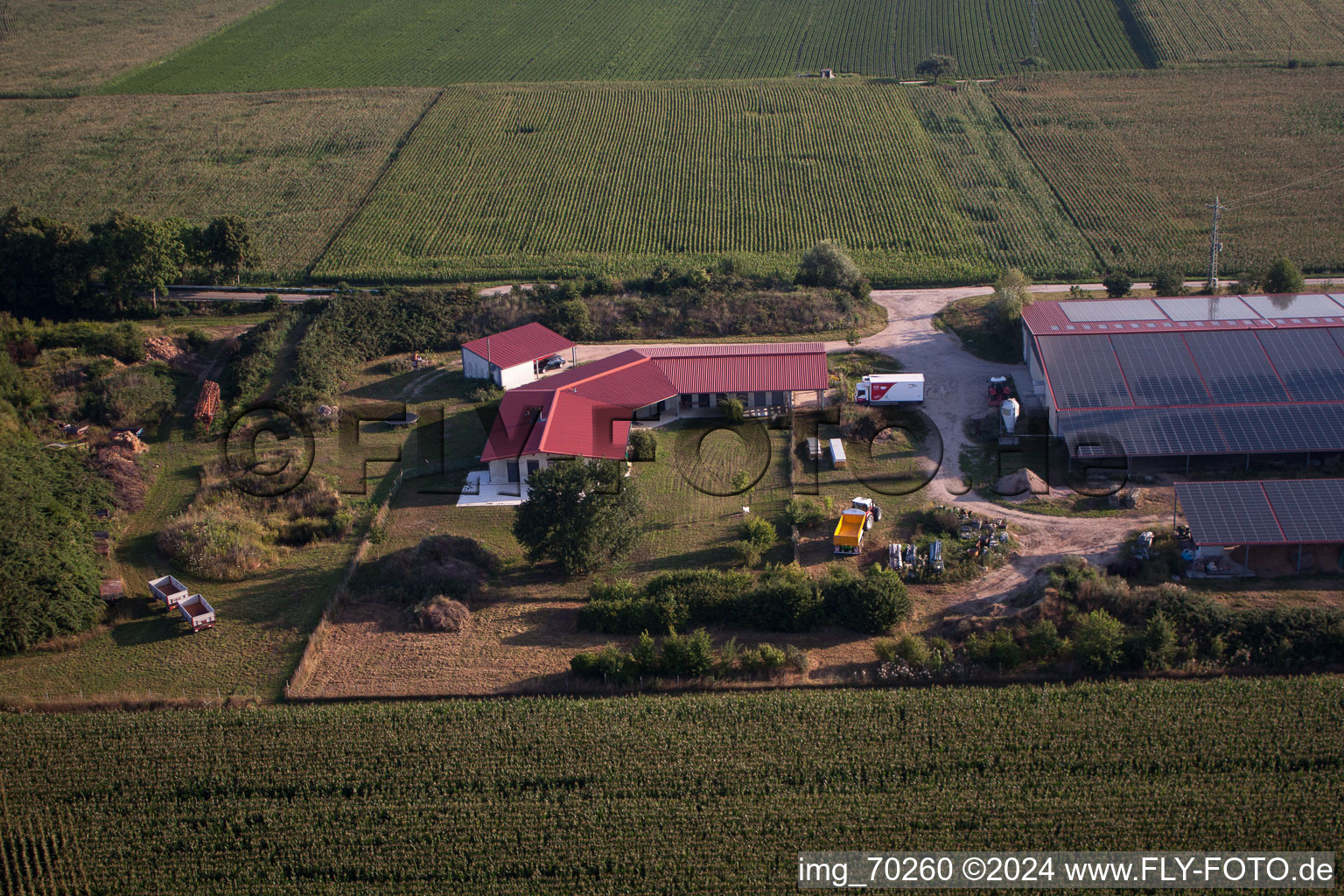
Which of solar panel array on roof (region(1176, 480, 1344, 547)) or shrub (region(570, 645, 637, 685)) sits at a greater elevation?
solar panel array on roof (region(1176, 480, 1344, 547))

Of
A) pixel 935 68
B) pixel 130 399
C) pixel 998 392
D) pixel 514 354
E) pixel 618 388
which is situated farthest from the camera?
pixel 935 68

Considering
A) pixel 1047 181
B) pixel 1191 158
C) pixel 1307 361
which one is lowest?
pixel 1307 361

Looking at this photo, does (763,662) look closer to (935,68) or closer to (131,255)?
(131,255)

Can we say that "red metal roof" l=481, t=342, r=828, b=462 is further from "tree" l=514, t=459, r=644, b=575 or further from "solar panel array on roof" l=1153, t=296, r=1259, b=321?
"solar panel array on roof" l=1153, t=296, r=1259, b=321

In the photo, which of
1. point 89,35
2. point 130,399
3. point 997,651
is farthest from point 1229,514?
point 89,35

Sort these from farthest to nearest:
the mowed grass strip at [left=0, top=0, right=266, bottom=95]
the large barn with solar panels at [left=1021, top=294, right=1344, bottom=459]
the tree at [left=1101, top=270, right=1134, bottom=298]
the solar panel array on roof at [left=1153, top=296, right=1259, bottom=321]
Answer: the mowed grass strip at [left=0, top=0, right=266, bottom=95], the tree at [left=1101, top=270, right=1134, bottom=298], the solar panel array on roof at [left=1153, top=296, right=1259, bottom=321], the large barn with solar panels at [left=1021, top=294, right=1344, bottom=459]

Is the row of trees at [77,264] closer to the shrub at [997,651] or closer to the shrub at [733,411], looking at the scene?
the shrub at [733,411]

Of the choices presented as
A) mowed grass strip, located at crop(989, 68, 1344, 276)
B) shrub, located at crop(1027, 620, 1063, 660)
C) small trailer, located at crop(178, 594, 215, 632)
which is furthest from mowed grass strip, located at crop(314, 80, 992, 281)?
shrub, located at crop(1027, 620, 1063, 660)
